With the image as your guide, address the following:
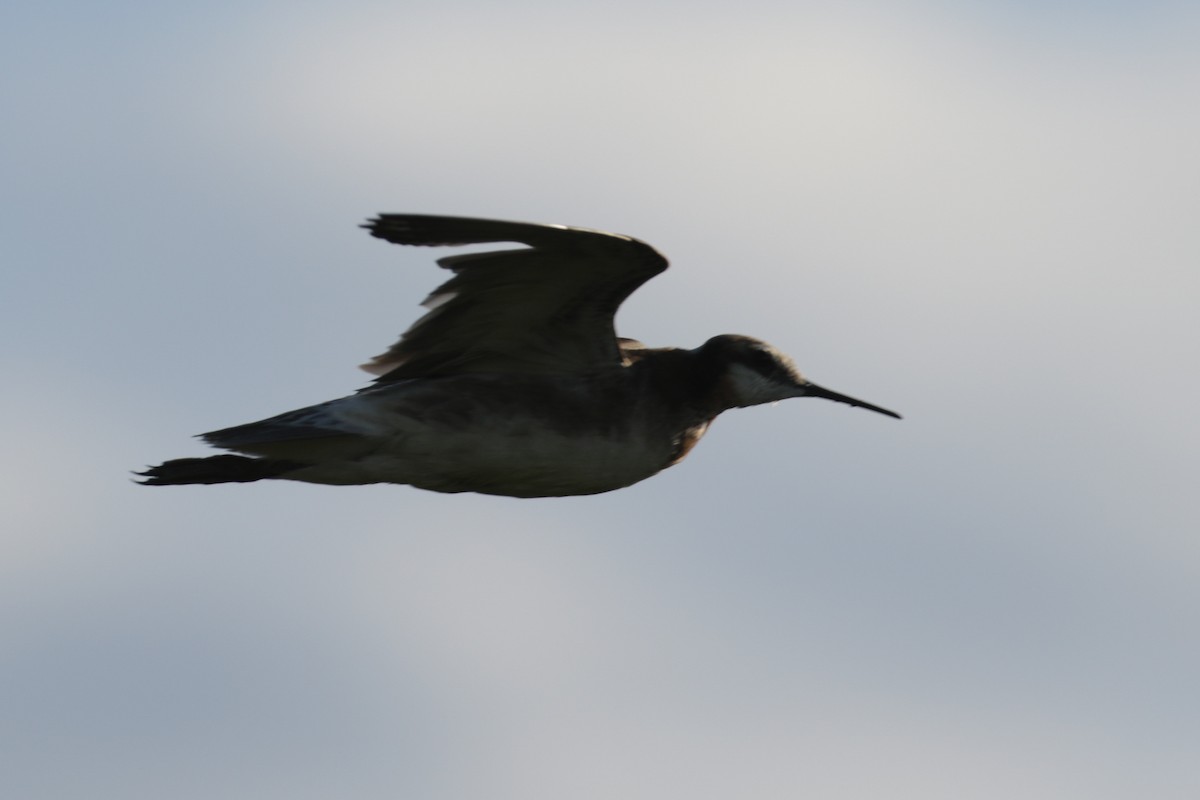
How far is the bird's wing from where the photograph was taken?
11719 mm

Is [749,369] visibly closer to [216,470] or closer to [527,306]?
[527,306]

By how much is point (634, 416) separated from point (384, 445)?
1.64 metres

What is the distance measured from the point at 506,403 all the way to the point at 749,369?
191 centimetres

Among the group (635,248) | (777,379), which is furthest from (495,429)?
(777,379)

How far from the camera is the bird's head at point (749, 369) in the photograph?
13227 mm

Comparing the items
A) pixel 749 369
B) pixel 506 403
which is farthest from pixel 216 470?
pixel 749 369

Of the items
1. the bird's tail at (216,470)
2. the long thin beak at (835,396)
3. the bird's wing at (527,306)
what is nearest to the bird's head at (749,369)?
the long thin beak at (835,396)

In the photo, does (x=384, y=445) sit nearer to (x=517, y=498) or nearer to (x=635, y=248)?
(x=517, y=498)

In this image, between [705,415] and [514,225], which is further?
[705,415]

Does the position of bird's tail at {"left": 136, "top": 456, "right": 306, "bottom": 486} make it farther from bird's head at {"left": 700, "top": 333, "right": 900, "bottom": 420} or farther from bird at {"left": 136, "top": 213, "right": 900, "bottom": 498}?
bird's head at {"left": 700, "top": 333, "right": 900, "bottom": 420}

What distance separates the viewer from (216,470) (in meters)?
12.5

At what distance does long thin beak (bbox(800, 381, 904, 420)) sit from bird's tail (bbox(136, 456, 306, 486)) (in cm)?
369

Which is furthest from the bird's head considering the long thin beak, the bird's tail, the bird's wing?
the bird's tail

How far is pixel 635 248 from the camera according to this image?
1176cm
